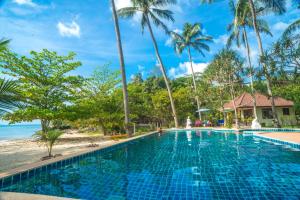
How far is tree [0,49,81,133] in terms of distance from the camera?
1282cm

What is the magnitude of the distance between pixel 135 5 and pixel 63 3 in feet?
31.2

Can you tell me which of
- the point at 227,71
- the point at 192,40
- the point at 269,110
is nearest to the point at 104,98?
the point at 227,71

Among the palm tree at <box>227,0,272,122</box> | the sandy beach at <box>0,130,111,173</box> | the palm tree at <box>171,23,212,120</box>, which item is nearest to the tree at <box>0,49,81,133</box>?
the sandy beach at <box>0,130,111,173</box>

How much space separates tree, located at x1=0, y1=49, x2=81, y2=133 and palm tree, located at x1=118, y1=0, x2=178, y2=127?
9235 mm

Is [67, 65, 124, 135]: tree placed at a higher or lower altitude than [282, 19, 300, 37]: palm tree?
lower

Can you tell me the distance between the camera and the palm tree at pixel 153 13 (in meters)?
20.8

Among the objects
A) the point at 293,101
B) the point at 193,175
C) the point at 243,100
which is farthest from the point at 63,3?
the point at 293,101

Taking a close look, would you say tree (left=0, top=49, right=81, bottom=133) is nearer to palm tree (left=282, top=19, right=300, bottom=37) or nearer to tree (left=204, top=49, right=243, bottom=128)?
tree (left=204, top=49, right=243, bottom=128)

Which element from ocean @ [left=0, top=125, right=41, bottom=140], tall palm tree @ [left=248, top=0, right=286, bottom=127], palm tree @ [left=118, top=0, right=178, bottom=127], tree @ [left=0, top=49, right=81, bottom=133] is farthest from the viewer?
ocean @ [left=0, top=125, right=41, bottom=140]

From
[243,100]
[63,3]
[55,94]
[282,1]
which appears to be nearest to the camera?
[63,3]

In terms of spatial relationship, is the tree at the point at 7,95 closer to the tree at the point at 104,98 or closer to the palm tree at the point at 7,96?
the palm tree at the point at 7,96

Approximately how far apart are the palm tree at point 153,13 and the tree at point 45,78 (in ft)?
30.3

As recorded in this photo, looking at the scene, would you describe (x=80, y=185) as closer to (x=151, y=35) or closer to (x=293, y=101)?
A: (x=151, y=35)

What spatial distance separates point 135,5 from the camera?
20812mm
